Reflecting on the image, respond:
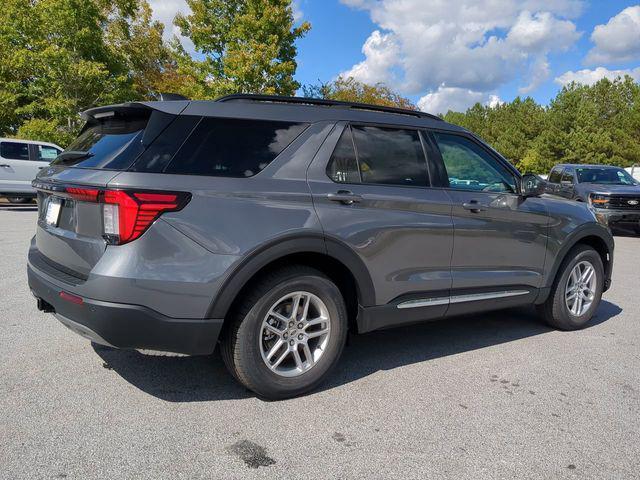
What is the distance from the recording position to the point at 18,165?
48.6 ft

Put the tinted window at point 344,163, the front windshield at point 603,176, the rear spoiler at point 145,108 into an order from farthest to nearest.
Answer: the front windshield at point 603,176, the tinted window at point 344,163, the rear spoiler at point 145,108

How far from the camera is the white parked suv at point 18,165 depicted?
1466 centimetres

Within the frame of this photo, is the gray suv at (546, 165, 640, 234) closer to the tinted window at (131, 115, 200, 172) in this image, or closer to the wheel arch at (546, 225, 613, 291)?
the wheel arch at (546, 225, 613, 291)

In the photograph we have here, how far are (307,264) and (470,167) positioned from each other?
1.81 meters

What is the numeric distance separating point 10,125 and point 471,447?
24966 mm

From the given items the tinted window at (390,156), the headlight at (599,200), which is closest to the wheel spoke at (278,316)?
the tinted window at (390,156)

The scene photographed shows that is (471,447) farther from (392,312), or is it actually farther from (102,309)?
(102,309)

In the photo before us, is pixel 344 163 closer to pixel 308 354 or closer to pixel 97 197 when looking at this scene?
pixel 308 354

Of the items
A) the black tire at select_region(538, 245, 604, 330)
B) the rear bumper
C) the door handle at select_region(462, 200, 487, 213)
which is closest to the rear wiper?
the rear bumper

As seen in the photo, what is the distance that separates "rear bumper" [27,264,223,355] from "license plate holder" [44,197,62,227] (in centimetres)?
47

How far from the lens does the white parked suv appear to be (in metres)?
14.7

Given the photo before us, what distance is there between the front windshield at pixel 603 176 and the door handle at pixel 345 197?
40.4ft

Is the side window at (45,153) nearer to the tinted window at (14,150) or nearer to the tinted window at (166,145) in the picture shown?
the tinted window at (14,150)

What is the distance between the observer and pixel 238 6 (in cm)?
2069
